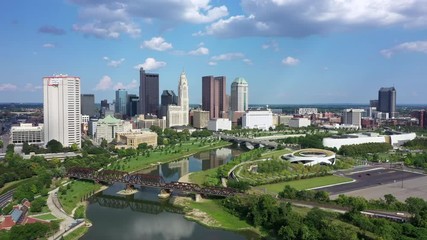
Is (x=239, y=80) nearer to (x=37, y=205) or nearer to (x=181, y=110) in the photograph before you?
(x=181, y=110)

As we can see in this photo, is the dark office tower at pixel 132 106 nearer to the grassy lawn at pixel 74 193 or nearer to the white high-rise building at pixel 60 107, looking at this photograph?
the white high-rise building at pixel 60 107

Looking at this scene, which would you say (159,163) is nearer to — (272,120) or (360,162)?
(360,162)

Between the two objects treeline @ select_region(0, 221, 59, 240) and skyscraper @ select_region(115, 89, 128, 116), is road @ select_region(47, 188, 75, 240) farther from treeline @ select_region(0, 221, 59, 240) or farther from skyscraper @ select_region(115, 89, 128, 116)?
skyscraper @ select_region(115, 89, 128, 116)

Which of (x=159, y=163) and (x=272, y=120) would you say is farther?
(x=272, y=120)

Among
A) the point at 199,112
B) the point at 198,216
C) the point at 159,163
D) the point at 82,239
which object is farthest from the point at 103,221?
the point at 199,112

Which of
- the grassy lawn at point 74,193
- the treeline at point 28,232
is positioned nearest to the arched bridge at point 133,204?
the grassy lawn at point 74,193

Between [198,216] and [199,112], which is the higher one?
[199,112]
